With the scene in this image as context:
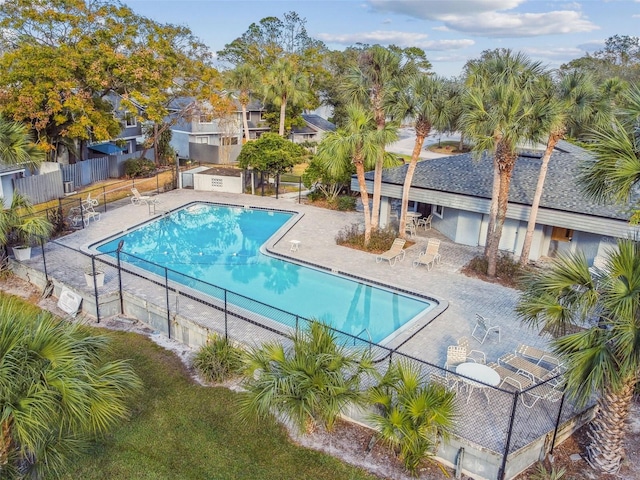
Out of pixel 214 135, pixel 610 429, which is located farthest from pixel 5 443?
pixel 214 135

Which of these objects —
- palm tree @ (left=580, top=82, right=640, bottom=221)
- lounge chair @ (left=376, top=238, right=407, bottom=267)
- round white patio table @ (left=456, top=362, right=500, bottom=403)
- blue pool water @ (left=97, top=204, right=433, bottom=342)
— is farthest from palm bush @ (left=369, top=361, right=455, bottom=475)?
lounge chair @ (left=376, top=238, right=407, bottom=267)

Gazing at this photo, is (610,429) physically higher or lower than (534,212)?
lower

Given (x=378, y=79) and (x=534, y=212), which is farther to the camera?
(x=378, y=79)

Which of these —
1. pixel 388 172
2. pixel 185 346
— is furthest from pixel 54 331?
pixel 388 172

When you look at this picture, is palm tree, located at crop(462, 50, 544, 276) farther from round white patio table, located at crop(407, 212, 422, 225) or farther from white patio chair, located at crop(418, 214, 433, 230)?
white patio chair, located at crop(418, 214, 433, 230)

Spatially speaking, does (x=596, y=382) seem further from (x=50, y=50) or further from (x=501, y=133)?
(x=50, y=50)

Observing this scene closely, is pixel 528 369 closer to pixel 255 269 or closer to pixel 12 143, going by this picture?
pixel 255 269

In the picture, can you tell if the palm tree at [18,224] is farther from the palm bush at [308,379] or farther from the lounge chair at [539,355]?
the lounge chair at [539,355]
